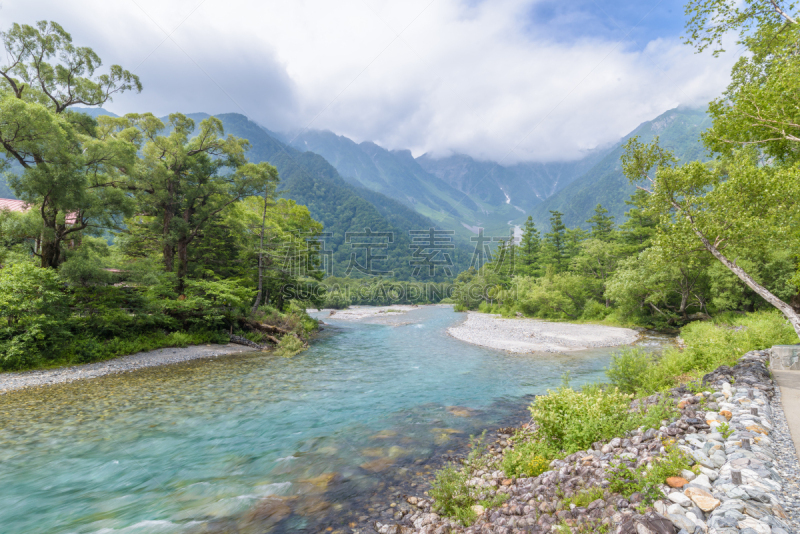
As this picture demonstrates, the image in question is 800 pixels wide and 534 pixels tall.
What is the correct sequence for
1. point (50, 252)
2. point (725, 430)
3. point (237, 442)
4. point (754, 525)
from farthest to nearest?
point (50, 252) < point (237, 442) < point (725, 430) < point (754, 525)

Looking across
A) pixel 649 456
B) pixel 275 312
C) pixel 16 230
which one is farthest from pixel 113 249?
pixel 649 456

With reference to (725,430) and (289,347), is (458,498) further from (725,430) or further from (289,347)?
(289,347)

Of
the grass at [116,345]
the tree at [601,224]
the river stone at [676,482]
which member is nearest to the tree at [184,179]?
the grass at [116,345]

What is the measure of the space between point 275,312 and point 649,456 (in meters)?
24.3

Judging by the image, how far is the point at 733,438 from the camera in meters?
4.59

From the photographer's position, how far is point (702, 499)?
10.8 ft

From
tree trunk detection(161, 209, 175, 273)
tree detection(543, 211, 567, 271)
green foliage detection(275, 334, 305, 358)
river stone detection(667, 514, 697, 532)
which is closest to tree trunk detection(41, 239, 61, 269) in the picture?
tree trunk detection(161, 209, 175, 273)

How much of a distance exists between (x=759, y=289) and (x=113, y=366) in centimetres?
2515

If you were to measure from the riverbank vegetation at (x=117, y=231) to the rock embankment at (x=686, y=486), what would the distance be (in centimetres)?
1772

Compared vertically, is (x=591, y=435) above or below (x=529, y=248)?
below

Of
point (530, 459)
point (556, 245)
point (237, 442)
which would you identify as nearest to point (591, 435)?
point (530, 459)

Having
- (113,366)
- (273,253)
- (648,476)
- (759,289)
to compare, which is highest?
(273,253)

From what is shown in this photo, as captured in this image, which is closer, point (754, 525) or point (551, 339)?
point (754, 525)

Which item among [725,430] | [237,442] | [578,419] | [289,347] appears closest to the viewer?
[725,430]
